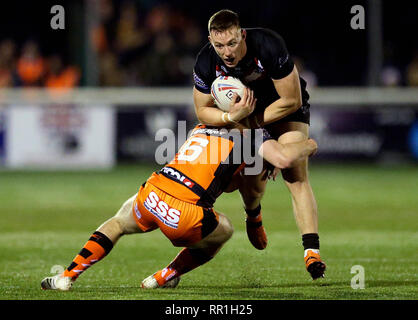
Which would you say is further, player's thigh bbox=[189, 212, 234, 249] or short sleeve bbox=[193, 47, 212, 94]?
short sleeve bbox=[193, 47, 212, 94]

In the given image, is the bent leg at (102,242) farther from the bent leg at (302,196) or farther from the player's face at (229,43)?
the bent leg at (302,196)

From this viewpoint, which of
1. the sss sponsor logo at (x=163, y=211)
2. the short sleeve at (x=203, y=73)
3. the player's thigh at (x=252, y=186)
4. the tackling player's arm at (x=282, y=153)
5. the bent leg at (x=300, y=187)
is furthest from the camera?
the player's thigh at (x=252, y=186)

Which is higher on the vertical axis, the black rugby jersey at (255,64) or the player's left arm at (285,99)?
the black rugby jersey at (255,64)

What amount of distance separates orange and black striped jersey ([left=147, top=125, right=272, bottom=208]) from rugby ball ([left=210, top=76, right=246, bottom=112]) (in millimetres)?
538

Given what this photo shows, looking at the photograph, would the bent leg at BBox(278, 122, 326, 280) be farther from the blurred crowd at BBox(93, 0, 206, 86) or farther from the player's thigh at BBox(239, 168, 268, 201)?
the blurred crowd at BBox(93, 0, 206, 86)

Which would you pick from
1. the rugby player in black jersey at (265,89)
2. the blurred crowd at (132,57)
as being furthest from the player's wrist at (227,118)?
the blurred crowd at (132,57)

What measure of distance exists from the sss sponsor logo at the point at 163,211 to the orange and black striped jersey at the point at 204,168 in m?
0.10

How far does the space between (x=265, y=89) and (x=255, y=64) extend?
430mm

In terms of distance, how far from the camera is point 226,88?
24.3 feet

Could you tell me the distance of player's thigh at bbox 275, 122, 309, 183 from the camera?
7.84 meters

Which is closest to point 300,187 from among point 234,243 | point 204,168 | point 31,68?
point 204,168

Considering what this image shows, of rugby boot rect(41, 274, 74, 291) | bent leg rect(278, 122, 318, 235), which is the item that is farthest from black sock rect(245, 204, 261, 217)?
rugby boot rect(41, 274, 74, 291)

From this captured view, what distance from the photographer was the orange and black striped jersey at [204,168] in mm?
6695

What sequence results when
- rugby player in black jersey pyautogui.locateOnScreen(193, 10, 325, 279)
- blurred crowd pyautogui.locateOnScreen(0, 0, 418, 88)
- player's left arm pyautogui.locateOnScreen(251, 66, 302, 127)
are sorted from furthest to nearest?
blurred crowd pyautogui.locateOnScreen(0, 0, 418, 88)
player's left arm pyautogui.locateOnScreen(251, 66, 302, 127)
rugby player in black jersey pyautogui.locateOnScreen(193, 10, 325, 279)
